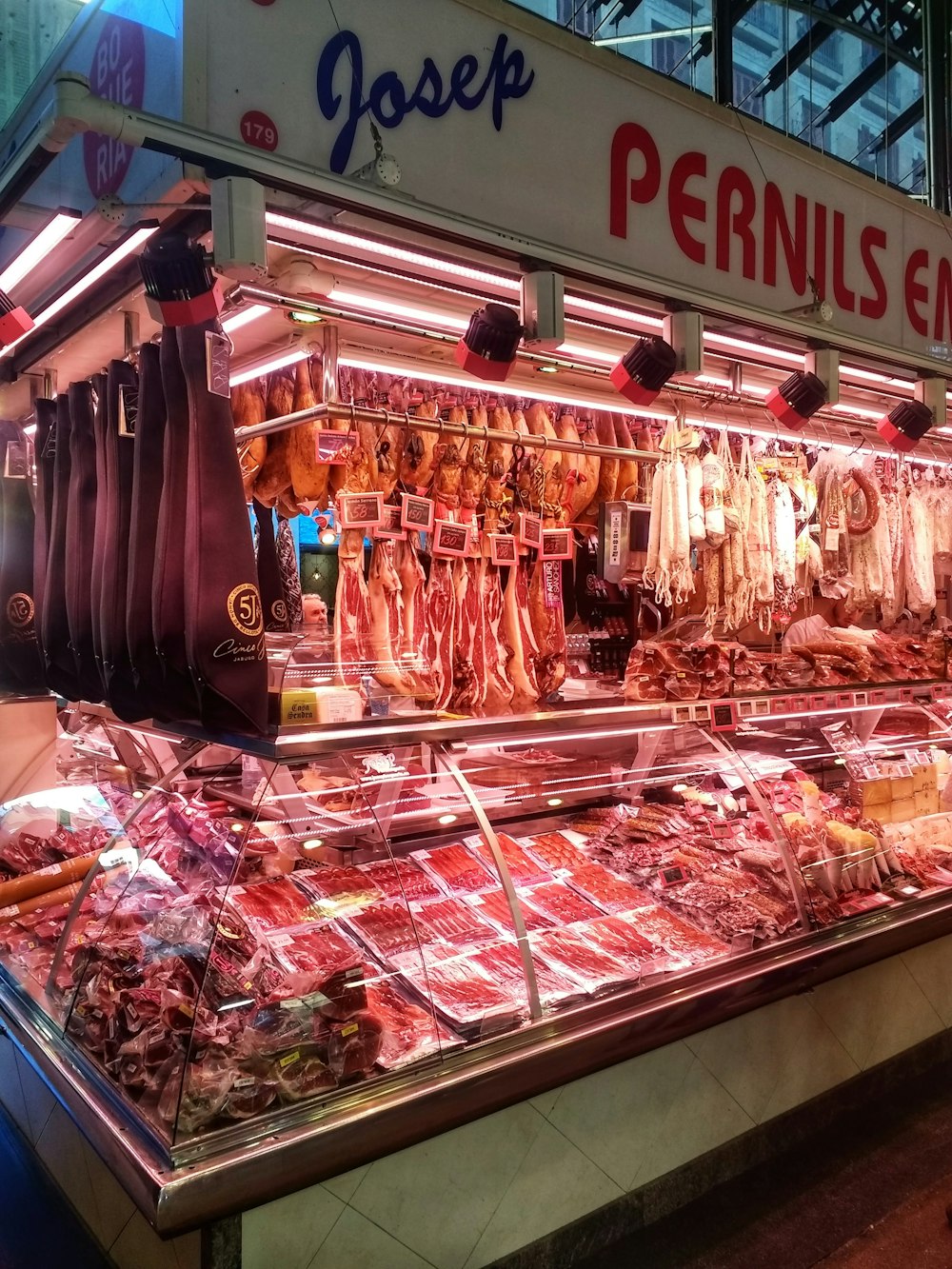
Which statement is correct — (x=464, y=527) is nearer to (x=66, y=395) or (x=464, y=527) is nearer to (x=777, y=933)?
(x=66, y=395)

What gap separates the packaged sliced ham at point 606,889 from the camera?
3.56 meters

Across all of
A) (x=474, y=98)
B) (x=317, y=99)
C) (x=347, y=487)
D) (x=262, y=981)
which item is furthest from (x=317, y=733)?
(x=474, y=98)

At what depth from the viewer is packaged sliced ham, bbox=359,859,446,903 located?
3.15 metres

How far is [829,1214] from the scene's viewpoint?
3.31 metres

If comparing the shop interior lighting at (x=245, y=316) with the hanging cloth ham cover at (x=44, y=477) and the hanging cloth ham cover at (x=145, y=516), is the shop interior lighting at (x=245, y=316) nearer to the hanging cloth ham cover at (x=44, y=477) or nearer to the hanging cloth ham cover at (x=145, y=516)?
the hanging cloth ham cover at (x=145, y=516)

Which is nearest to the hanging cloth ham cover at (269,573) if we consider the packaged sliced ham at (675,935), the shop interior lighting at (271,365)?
the shop interior lighting at (271,365)

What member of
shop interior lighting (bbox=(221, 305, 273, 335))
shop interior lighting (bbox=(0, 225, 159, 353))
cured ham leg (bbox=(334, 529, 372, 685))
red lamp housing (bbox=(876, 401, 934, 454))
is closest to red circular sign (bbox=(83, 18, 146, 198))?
shop interior lighting (bbox=(0, 225, 159, 353))

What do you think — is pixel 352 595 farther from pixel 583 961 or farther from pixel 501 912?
pixel 583 961

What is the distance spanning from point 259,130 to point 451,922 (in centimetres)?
251

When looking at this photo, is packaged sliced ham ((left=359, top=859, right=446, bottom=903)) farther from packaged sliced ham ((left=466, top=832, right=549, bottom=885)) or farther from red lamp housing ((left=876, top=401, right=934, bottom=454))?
red lamp housing ((left=876, top=401, right=934, bottom=454))

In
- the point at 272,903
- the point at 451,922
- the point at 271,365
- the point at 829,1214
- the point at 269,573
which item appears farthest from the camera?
the point at 269,573

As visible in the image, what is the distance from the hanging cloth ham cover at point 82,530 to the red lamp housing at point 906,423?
356cm

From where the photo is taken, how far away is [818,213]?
404 centimetres

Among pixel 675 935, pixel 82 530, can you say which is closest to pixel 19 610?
pixel 82 530
